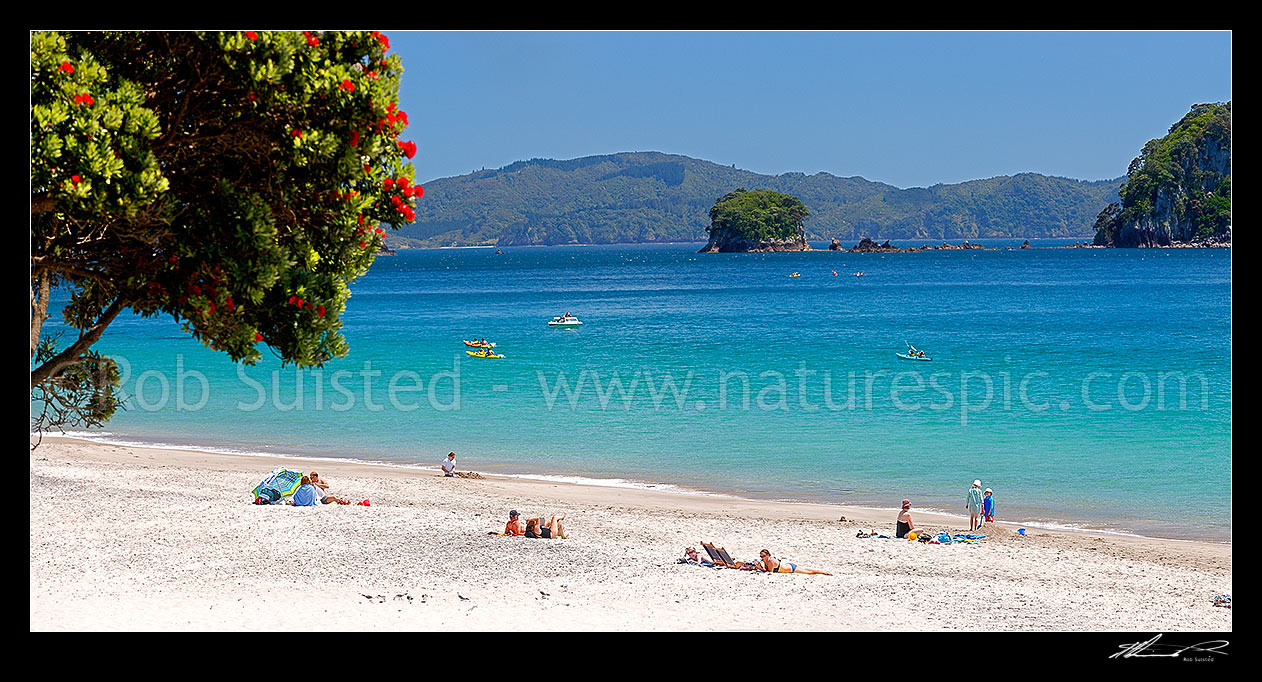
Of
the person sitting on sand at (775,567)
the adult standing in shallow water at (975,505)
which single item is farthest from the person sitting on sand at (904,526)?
the person sitting on sand at (775,567)

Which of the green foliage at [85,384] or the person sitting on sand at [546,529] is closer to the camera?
the green foliage at [85,384]

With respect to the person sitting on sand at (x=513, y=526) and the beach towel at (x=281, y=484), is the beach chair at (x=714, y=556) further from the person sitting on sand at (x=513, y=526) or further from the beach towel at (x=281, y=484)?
the beach towel at (x=281, y=484)

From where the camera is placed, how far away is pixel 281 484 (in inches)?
711

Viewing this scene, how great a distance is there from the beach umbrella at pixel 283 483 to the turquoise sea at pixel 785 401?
22.2ft

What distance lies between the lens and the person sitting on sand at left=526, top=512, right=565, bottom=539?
50.5 feet

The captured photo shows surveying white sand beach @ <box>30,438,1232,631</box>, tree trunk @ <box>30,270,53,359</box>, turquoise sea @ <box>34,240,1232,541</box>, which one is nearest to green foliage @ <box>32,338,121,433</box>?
tree trunk @ <box>30,270,53,359</box>

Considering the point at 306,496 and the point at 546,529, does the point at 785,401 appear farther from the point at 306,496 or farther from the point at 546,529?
the point at 546,529

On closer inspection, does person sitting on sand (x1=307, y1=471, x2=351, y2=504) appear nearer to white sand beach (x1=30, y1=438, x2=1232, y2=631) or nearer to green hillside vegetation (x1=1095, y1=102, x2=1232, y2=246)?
white sand beach (x1=30, y1=438, x2=1232, y2=631)

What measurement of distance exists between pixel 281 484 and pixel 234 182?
39.6 ft

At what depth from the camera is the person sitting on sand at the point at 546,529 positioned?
606 inches
